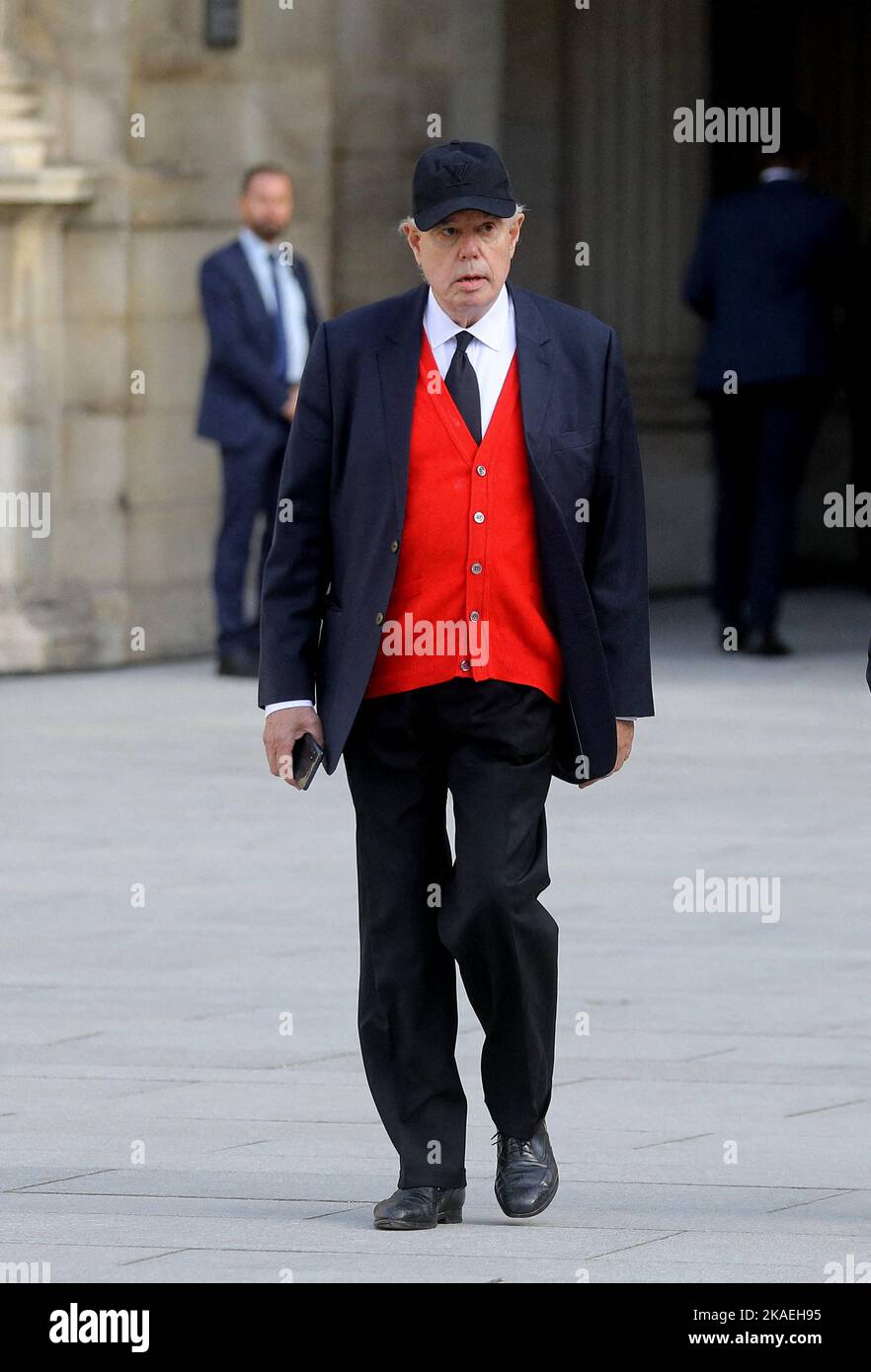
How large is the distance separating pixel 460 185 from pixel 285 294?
8132mm

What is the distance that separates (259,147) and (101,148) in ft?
2.71

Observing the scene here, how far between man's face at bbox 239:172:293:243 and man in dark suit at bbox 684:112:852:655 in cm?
183

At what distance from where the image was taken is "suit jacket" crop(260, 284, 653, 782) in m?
5.33

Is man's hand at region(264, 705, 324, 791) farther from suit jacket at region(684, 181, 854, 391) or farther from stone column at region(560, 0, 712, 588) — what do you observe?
stone column at region(560, 0, 712, 588)

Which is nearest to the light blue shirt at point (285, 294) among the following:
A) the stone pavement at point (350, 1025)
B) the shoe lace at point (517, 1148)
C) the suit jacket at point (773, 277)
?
the suit jacket at point (773, 277)

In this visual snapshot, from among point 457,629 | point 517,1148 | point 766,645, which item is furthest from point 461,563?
point 766,645

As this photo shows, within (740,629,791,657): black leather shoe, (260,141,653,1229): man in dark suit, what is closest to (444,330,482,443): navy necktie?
(260,141,653,1229): man in dark suit

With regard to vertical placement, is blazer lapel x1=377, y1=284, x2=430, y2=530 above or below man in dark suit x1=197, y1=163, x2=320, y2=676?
above

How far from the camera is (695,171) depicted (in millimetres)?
16938

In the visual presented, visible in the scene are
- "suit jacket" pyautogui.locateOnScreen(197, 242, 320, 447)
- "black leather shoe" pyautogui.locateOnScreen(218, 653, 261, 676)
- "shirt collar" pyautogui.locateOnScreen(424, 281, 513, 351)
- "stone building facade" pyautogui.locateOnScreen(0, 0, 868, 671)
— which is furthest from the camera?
"stone building facade" pyautogui.locateOnScreen(0, 0, 868, 671)

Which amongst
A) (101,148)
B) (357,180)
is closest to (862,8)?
(357,180)

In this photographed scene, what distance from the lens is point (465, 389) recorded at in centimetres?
539

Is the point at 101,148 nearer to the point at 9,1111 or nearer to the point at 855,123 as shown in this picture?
the point at 855,123

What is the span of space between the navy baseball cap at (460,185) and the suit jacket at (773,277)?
836cm
